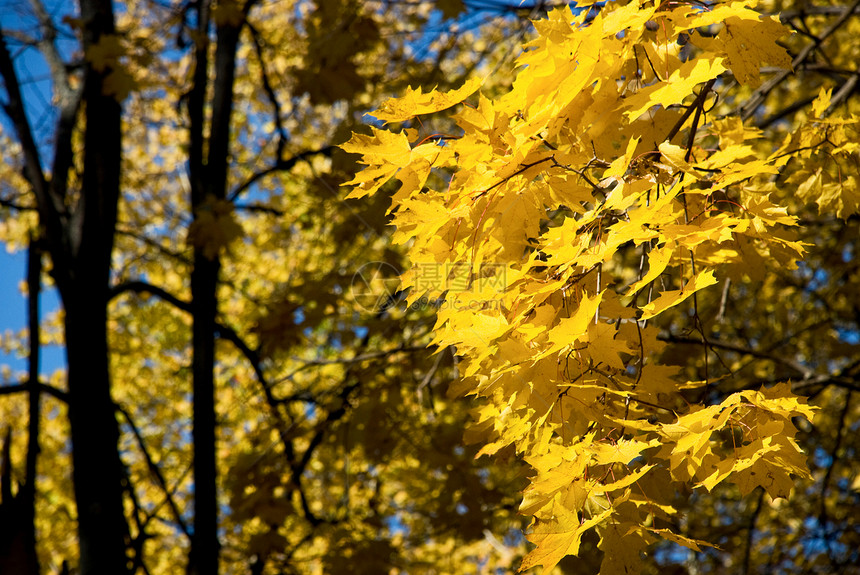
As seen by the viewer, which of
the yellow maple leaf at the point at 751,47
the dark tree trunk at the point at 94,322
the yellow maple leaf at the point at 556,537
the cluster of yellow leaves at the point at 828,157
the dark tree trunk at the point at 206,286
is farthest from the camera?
the dark tree trunk at the point at 206,286

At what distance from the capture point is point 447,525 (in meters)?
3.69

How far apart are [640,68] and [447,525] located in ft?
9.42

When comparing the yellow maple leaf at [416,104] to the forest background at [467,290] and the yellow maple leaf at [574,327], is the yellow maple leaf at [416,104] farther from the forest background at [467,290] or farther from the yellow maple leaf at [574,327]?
the yellow maple leaf at [574,327]

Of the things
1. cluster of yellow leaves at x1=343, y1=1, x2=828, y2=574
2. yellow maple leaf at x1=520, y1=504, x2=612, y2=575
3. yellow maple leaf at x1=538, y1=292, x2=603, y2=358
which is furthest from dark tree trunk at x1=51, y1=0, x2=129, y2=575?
yellow maple leaf at x1=538, y1=292, x2=603, y2=358

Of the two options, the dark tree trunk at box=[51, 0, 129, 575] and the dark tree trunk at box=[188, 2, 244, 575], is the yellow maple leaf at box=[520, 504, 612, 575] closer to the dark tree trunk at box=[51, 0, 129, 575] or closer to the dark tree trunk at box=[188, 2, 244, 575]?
the dark tree trunk at box=[51, 0, 129, 575]

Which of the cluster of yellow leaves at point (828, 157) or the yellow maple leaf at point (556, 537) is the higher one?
the cluster of yellow leaves at point (828, 157)

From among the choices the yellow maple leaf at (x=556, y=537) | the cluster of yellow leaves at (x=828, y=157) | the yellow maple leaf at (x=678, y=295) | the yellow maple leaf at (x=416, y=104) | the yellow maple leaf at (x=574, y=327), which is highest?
the cluster of yellow leaves at (x=828, y=157)

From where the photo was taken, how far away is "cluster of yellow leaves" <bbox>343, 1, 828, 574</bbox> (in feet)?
3.83

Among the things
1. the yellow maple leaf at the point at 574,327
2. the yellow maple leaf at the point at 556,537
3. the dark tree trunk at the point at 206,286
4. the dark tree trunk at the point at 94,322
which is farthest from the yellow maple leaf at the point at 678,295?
the dark tree trunk at the point at 206,286

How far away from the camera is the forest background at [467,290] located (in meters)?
1.23

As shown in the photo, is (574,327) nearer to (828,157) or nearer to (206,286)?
(828,157)

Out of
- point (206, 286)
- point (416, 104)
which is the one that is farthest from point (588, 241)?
point (206, 286)

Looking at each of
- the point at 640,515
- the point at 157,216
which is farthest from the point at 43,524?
the point at 640,515

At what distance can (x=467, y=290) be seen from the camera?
1.47 m
